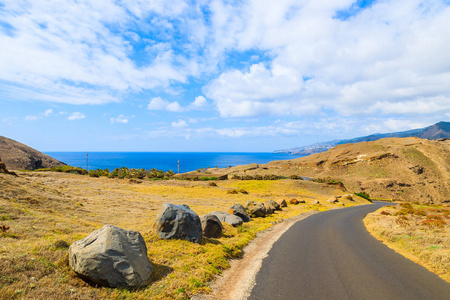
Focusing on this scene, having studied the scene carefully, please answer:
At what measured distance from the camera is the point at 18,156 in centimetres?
6028

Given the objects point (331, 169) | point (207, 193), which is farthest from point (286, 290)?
point (331, 169)

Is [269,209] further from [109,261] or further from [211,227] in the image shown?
[109,261]

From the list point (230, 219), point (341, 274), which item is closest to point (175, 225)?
point (341, 274)

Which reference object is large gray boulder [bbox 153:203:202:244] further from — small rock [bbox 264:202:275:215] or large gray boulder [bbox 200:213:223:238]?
small rock [bbox 264:202:275:215]

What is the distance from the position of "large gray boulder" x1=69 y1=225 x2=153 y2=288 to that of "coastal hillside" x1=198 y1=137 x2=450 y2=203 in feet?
234

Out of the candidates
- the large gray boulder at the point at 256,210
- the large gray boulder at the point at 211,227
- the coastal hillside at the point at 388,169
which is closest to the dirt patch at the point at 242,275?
the large gray boulder at the point at 211,227

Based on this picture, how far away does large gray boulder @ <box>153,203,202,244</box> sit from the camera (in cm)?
1291

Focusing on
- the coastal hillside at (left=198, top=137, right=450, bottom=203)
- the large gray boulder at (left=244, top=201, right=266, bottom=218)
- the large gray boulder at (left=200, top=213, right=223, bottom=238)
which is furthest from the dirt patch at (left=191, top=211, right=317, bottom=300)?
the coastal hillside at (left=198, top=137, right=450, bottom=203)

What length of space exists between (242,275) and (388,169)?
312 ft

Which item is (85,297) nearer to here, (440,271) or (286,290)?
(286,290)

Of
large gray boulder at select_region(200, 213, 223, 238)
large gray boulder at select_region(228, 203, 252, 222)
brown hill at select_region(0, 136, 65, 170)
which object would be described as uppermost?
brown hill at select_region(0, 136, 65, 170)

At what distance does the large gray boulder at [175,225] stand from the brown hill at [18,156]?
209 feet

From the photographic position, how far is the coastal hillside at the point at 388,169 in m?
74.4

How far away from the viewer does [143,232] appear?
1358cm
